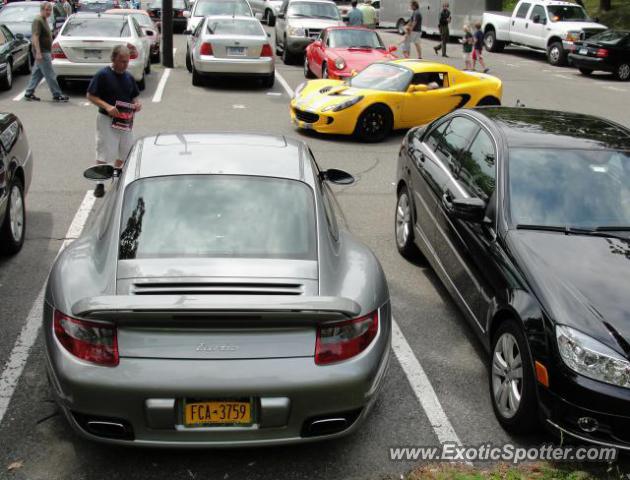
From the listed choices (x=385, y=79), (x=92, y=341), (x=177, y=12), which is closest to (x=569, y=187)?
(x=92, y=341)

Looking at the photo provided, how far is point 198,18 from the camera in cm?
2314

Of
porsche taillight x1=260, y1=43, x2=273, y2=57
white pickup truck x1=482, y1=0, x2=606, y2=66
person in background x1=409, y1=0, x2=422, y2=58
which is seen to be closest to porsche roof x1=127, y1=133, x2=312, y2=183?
porsche taillight x1=260, y1=43, x2=273, y2=57

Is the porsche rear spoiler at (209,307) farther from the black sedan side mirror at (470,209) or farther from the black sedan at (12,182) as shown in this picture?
the black sedan at (12,182)

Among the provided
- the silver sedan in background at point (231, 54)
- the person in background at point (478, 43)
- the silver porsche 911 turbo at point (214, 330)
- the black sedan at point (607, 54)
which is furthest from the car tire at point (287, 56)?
the silver porsche 911 turbo at point (214, 330)

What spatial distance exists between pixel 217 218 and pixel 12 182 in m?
3.44

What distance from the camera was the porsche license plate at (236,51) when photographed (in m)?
17.0

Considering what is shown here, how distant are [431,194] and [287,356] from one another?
315 centimetres

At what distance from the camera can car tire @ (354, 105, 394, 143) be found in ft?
41.5

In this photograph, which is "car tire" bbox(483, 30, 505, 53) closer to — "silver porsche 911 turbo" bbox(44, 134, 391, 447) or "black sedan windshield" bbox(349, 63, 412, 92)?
"black sedan windshield" bbox(349, 63, 412, 92)

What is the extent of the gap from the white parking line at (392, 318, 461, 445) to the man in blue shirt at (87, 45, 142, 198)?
416cm

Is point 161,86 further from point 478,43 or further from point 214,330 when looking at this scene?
point 214,330

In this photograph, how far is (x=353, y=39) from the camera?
1795 centimetres

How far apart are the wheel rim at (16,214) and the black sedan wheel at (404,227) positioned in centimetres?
355

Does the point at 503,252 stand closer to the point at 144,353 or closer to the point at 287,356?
the point at 287,356
